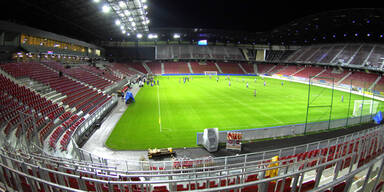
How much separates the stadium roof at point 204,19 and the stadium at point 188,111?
0.41m

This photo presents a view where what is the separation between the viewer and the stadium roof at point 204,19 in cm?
3020

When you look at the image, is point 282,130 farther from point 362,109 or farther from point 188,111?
point 362,109

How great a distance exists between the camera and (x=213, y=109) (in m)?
22.8

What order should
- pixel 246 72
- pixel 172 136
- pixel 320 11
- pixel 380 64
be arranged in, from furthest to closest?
pixel 246 72, pixel 320 11, pixel 380 64, pixel 172 136

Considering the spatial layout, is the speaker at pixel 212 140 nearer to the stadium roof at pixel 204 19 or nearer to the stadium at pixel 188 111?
the stadium at pixel 188 111

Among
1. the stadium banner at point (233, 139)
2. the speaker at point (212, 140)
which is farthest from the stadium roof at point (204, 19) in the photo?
the stadium banner at point (233, 139)

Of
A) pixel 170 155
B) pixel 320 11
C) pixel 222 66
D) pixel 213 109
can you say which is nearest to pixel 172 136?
pixel 170 155

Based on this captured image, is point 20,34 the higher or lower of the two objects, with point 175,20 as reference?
lower

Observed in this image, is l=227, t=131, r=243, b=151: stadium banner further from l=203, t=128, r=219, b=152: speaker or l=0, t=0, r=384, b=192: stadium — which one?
l=203, t=128, r=219, b=152: speaker

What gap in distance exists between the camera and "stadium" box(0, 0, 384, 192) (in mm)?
5180

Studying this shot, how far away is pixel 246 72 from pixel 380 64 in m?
42.2

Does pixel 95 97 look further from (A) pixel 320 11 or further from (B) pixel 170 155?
(A) pixel 320 11

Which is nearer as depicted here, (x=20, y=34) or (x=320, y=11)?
(x=20, y=34)

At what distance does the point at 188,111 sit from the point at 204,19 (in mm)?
51877
